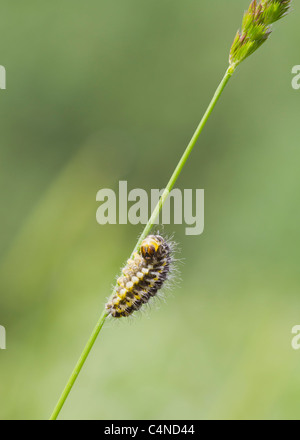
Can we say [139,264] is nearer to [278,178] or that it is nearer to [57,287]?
[57,287]

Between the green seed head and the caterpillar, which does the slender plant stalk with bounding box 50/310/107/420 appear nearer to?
the caterpillar

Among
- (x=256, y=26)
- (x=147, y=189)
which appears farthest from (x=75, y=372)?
(x=147, y=189)

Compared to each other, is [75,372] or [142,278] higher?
[142,278]

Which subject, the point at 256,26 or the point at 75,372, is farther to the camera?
the point at 256,26

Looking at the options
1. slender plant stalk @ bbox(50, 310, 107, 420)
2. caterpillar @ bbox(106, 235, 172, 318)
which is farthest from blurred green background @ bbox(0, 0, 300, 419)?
slender plant stalk @ bbox(50, 310, 107, 420)

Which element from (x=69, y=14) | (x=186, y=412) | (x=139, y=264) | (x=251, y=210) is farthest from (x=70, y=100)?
(x=139, y=264)

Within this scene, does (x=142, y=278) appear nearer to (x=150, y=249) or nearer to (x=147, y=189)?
(x=150, y=249)
